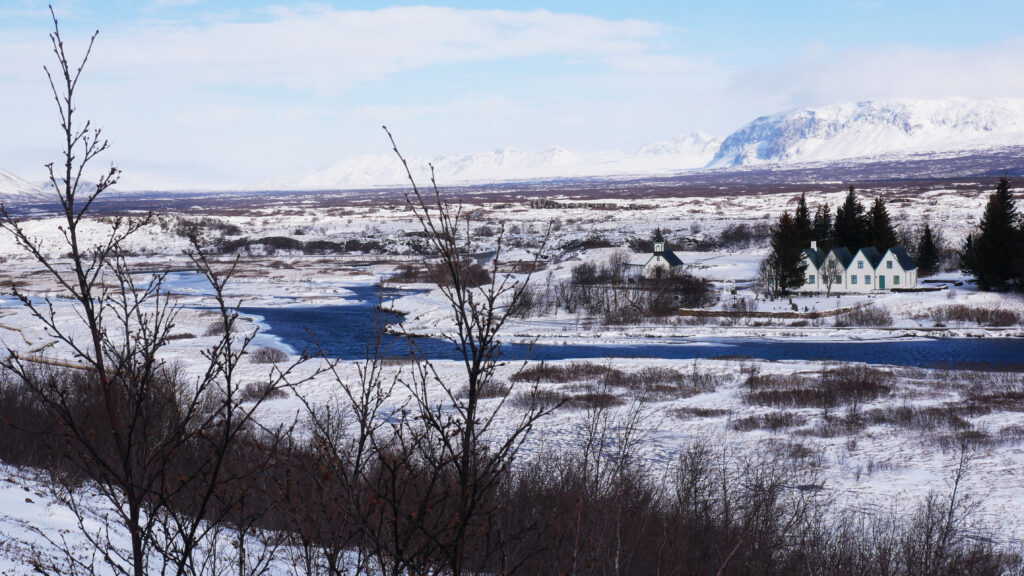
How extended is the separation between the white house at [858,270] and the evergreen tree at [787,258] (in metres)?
1.22

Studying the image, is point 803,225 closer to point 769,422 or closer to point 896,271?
point 896,271

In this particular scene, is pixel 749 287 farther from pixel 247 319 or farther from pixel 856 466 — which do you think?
pixel 856 466

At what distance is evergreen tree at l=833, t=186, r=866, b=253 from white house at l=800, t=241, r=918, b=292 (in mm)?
5134

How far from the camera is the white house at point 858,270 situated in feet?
179

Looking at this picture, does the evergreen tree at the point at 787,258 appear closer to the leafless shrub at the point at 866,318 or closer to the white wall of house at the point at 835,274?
the white wall of house at the point at 835,274

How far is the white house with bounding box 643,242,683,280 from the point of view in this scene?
5881 centimetres

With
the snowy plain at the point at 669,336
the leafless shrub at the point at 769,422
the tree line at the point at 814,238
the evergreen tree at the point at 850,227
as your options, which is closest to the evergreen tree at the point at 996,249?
the snowy plain at the point at 669,336

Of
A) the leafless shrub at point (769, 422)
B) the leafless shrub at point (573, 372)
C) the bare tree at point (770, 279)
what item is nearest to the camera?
the leafless shrub at point (769, 422)

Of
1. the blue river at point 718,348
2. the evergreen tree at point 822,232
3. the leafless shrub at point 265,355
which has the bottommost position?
the blue river at point 718,348

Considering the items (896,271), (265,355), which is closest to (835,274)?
(896,271)

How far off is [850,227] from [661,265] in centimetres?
1600

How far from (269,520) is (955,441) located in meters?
17.6

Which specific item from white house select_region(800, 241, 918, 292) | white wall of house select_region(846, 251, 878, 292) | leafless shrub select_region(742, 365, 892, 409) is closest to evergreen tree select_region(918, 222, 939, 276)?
white house select_region(800, 241, 918, 292)

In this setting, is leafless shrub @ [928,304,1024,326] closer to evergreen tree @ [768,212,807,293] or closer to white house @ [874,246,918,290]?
white house @ [874,246,918,290]
